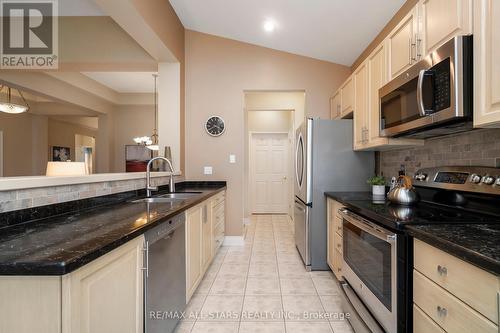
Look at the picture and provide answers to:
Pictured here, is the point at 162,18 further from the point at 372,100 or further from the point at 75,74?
the point at 75,74

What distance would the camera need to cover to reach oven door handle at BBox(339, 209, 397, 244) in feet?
4.44

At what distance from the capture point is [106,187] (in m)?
1.92

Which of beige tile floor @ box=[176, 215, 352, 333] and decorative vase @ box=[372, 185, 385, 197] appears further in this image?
decorative vase @ box=[372, 185, 385, 197]

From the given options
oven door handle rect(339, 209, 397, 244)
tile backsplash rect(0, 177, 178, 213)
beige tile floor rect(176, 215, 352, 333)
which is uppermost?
tile backsplash rect(0, 177, 178, 213)

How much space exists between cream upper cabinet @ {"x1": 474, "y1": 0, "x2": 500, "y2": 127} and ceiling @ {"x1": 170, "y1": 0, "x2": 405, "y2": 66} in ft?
5.06

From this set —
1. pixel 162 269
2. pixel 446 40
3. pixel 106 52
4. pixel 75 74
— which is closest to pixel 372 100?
pixel 446 40

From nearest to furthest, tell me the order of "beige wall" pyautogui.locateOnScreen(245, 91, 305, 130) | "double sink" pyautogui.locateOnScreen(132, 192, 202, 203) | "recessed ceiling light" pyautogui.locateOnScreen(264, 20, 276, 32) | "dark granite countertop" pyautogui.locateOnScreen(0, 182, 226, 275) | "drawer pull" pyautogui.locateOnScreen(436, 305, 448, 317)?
1. "dark granite countertop" pyautogui.locateOnScreen(0, 182, 226, 275)
2. "drawer pull" pyautogui.locateOnScreen(436, 305, 448, 317)
3. "double sink" pyautogui.locateOnScreen(132, 192, 202, 203)
4. "recessed ceiling light" pyautogui.locateOnScreen(264, 20, 276, 32)
5. "beige wall" pyautogui.locateOnScreen(245, 91, 305, 130)

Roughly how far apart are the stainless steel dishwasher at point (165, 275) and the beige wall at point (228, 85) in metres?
2.06

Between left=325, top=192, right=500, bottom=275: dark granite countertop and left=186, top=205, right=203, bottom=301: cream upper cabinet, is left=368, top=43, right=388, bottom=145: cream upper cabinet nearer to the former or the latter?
left=325, top=192, right=500, bottom=275: dark granite countertop

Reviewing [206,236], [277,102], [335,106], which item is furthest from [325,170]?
[277,102]

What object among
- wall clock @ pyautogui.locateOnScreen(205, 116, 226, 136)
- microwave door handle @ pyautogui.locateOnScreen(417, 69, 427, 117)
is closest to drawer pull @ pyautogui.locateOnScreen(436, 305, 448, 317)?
microwave door handle @ pyautogui.locateOnScreen(417, 69, 427, 117)

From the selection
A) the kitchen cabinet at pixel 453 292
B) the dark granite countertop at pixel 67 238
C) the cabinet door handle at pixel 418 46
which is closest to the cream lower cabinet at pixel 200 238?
the dark granite countertop at pixel 67 238

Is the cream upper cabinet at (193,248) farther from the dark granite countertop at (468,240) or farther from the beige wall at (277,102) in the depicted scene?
the beige wall at (277,102)

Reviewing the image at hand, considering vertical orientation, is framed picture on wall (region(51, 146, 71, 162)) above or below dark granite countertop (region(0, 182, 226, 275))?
above
